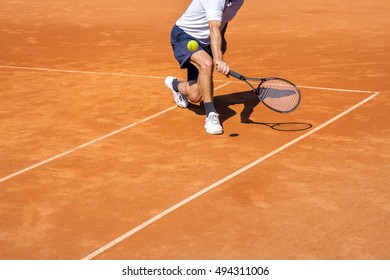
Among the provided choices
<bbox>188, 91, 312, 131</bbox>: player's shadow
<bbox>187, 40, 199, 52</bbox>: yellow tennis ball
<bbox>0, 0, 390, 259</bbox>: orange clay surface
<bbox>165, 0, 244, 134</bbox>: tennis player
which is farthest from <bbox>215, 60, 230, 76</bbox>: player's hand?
<bbox>188, 91, 312, 131</bbox>: player's shadow

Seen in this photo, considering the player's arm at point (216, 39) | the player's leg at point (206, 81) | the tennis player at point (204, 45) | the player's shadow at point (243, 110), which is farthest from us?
the player's shadow at point (243, 110)

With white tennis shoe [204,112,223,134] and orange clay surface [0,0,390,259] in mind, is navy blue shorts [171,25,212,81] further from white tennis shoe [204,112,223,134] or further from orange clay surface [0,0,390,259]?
white tennis shoe [204,112,223,134]

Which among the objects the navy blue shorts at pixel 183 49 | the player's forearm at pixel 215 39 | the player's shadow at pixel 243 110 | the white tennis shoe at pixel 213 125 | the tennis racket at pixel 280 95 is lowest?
the player's shadow at pixel 243 110

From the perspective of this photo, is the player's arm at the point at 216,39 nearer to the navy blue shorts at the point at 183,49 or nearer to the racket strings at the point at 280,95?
the navy blue shorts at the point at 183,49

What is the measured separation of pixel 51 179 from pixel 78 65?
5048 mm

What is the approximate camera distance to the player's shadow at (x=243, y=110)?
24.9ft

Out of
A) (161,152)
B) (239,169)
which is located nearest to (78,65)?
(161,152)

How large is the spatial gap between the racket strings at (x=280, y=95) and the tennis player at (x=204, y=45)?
524mm

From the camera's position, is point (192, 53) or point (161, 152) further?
point (192, 53)

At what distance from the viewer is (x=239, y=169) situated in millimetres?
6391

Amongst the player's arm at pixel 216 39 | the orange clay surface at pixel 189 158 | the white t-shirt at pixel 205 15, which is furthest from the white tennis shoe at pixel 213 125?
the white t-shirt at pixel 205 15

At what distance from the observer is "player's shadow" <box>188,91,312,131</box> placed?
7.58 meters

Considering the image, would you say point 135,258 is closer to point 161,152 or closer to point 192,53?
point 161,152
